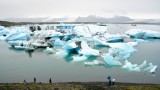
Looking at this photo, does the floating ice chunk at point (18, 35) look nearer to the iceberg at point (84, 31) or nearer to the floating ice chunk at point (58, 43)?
the floating ice chunk at point (58, 43)

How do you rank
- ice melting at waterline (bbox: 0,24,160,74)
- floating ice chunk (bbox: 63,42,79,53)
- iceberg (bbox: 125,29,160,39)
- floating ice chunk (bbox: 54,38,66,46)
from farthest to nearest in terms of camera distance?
iceberg (bbox: 125,29,160,39), floating ice chunk (bbox: 54,38,66,46), floating ice chunk (bbox: 63,42,79,53), ice melting at waterline (bbox: 0,24,160,74)

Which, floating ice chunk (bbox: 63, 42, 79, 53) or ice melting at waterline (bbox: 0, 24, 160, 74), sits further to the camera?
floating ice chunk (bbox: 63, 42, 79, 53)

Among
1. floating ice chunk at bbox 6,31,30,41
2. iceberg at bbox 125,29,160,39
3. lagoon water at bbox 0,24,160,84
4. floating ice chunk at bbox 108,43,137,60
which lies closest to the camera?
lagoon water at bbox 0,24,160,84

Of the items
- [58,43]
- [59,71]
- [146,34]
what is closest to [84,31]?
[58,43]

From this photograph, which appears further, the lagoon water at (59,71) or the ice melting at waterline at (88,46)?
the ice melting at waterline at (88,46)

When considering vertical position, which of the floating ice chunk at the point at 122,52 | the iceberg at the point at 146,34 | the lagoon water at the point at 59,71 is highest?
the iceberg at the point at 146,34

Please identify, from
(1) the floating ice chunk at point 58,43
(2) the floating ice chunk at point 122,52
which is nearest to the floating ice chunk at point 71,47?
(2) the floating ice chunk at point 122,52

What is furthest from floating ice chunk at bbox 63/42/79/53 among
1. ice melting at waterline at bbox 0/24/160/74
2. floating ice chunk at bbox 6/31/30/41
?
floating ice chunk at bbox 6/31/30/41

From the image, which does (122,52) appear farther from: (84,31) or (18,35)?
(18,35)

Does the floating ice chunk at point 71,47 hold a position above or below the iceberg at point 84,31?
below

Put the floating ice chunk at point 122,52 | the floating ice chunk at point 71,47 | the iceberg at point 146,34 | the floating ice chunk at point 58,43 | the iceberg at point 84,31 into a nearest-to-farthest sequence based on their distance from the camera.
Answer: the floating ice chunk at point 122,52, the floating ice chunk at point 71,47, the floating ice chunk at point 58,43, the iceberg at point 84,31, the iceberg at point 146,34

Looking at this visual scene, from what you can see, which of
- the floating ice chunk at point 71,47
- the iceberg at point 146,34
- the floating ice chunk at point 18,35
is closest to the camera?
the floating ice chunk at point 71,47

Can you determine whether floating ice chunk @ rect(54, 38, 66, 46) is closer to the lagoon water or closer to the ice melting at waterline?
the ice melting at waterline

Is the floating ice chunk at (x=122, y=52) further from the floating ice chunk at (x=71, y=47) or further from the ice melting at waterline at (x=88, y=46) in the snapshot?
the floating ice chunk at (x=71, y=47)
